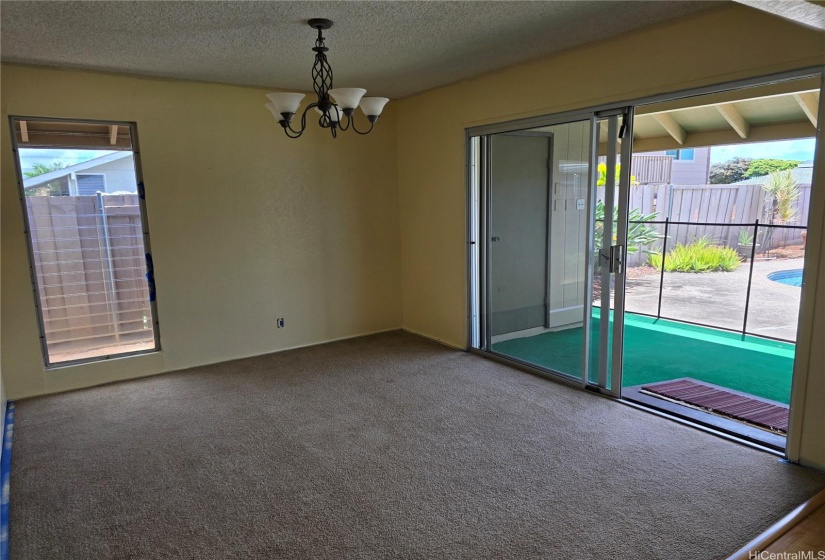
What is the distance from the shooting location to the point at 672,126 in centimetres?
562

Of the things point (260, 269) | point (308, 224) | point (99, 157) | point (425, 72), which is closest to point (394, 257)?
point (308, 224)

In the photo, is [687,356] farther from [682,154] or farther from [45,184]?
[45,184]

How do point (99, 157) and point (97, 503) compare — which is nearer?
point (97, 503)

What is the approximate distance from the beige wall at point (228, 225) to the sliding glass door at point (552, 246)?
1283 mm

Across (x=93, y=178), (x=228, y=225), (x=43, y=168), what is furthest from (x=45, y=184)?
(x=228, y=225)

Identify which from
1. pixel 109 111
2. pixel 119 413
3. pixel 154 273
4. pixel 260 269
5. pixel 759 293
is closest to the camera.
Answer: pixel 119 413

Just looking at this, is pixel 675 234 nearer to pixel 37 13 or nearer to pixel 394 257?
pixel 394 257

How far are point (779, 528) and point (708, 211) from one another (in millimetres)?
4008

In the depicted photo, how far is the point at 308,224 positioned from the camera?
504 cm

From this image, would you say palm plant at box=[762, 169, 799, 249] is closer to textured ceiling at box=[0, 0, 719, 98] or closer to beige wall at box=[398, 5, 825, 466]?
beige wall at box=[398, 5, 825, 466]

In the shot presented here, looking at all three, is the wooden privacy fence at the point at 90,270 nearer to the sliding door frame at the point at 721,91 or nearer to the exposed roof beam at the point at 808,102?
the sliding door frame at the point at 721,91

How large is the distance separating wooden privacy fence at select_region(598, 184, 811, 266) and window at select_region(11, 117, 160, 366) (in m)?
4.60

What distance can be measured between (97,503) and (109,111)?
9.84 ft

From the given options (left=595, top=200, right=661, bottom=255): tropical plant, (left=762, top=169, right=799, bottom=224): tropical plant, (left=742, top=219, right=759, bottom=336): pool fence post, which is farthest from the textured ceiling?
(left=742, top=219, right=759, bottom=336): pool fence post
